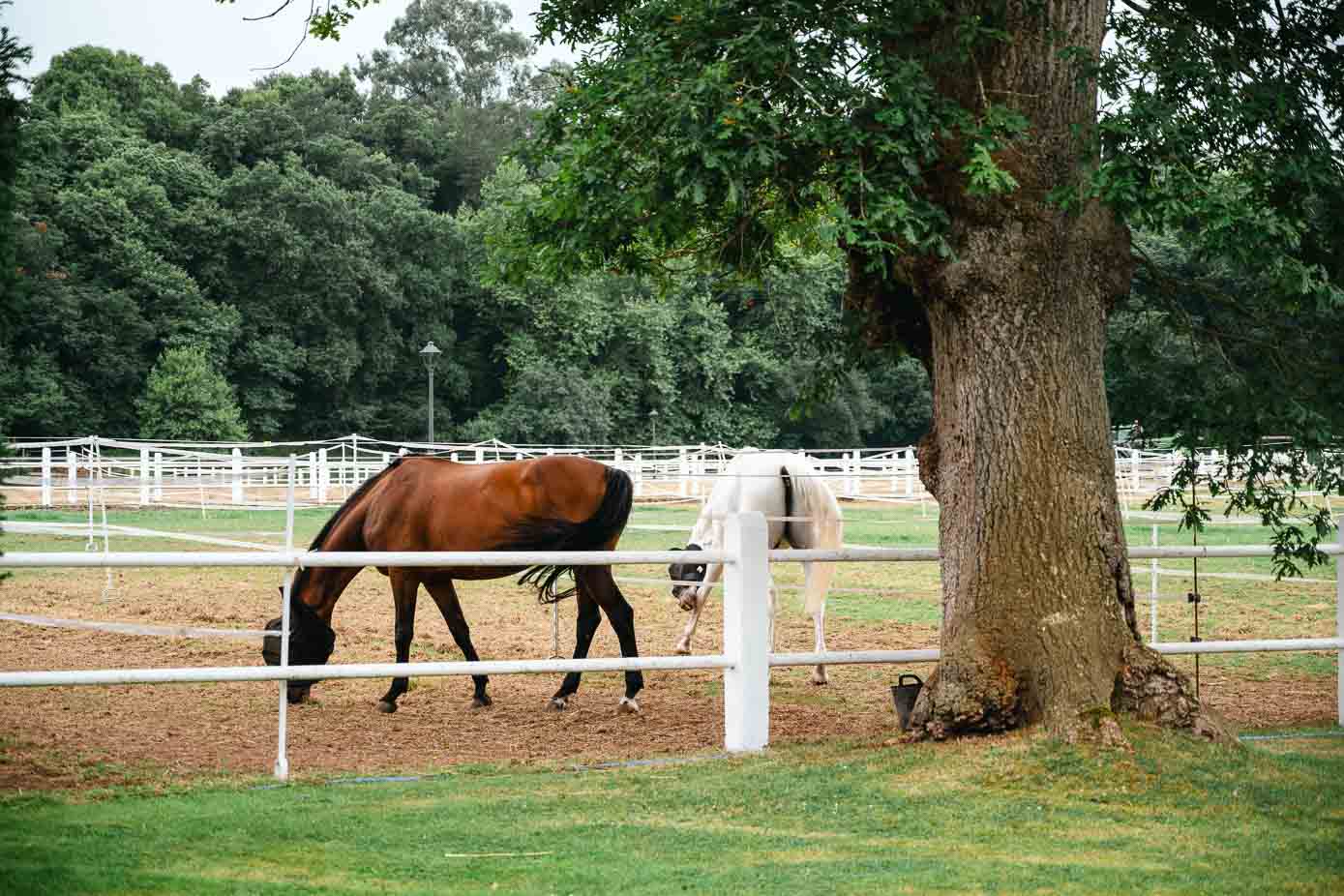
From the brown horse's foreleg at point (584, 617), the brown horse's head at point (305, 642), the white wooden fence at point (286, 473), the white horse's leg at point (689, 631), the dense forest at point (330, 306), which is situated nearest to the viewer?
the brown horse's head at point (305, 642)

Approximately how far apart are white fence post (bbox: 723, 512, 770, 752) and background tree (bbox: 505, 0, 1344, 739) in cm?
83

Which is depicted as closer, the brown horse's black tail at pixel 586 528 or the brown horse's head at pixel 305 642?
the brown horse's head at pixel 305 642

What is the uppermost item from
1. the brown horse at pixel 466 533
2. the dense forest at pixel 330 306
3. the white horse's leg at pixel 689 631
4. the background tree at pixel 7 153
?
the dense forest at pixel 330 306

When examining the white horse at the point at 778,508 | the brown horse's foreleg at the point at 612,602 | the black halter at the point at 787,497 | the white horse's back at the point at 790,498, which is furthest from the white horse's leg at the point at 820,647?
the brown horse's foreleg at the point at 612,602

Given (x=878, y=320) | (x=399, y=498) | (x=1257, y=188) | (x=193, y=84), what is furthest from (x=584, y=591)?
(x=193, y=84)

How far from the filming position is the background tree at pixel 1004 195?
6.66 m

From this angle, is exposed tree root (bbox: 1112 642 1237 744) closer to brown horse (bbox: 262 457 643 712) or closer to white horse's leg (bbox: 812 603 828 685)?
brown horse (bbox: 262 457 643 712)

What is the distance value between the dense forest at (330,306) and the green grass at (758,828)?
39924 millimetres

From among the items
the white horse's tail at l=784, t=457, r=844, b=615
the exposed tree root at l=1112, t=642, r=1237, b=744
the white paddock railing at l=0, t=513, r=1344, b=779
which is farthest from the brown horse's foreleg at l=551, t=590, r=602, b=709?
the exposed tree root at l=1112, t=642, r=1237, b=744

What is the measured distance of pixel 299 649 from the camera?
9492mm

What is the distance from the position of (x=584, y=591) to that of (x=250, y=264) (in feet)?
167

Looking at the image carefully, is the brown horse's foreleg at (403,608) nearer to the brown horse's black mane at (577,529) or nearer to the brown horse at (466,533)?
the brown horse at (466,533)

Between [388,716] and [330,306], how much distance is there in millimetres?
50249

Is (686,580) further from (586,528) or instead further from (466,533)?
(466,533)
